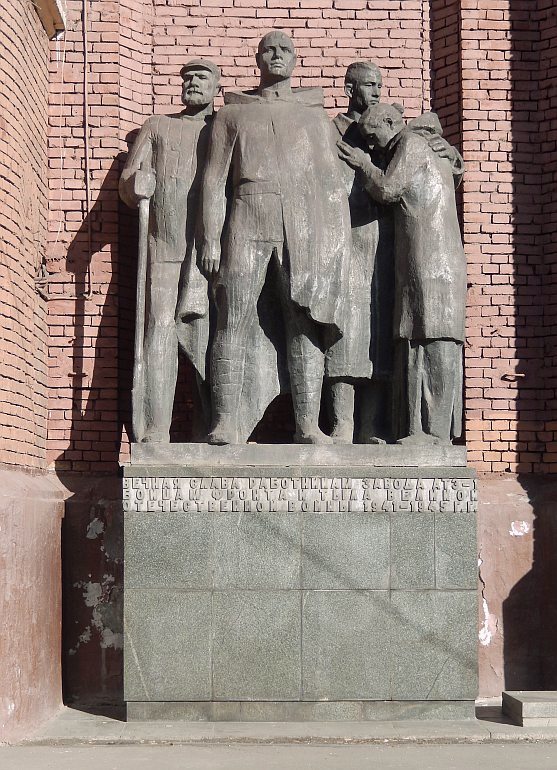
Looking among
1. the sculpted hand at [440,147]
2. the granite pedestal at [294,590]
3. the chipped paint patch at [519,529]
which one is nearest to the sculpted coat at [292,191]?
the sculpted hand at [440,147]

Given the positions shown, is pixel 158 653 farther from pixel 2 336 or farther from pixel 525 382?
pixel 525 382

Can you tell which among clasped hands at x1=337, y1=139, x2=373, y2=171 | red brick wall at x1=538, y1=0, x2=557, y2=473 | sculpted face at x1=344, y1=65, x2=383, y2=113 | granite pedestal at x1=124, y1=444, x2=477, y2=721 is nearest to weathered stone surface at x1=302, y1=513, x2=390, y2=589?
granite pedestal at x1=124, y1=444, x2=477, y2=721

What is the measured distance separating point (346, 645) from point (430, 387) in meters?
1.74

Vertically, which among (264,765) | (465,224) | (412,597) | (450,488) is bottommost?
(264,765)

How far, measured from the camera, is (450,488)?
26.8 ft

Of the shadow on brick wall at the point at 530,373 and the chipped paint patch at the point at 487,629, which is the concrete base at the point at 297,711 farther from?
the shadow on brick wall at the point at 530,373

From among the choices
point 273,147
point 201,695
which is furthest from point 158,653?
point 273,147

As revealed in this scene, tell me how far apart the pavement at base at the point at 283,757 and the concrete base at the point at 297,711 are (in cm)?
53

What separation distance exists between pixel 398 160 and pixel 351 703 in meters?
3.44

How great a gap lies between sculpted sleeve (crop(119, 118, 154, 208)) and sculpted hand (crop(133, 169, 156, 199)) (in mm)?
35

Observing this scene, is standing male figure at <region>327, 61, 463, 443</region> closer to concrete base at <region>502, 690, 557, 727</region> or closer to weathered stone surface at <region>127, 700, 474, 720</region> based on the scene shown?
weathered stone surface at <region>127, 700, 474, 720</region>

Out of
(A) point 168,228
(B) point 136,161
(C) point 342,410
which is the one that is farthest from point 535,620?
(B) point 136,161

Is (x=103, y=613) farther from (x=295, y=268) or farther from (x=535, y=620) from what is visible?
(x=535, y=620)

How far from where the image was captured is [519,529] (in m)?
9.17
